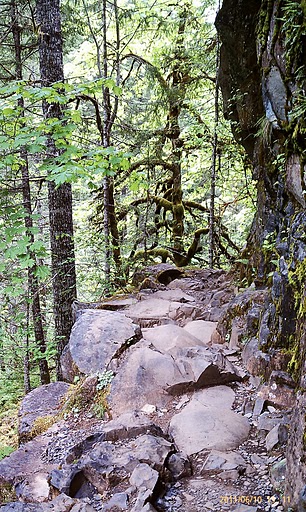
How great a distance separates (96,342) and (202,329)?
2.01 m

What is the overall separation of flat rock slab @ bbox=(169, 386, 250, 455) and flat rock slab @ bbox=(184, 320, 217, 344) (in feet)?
6.38

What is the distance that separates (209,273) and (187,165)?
397 cm

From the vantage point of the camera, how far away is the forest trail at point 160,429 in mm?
2982

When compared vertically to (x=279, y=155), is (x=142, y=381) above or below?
below

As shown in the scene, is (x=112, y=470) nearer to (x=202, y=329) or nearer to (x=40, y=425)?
(x=40, y=425)

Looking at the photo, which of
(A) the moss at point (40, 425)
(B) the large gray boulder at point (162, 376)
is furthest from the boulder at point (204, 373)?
(A) the moss at point (40, 425)

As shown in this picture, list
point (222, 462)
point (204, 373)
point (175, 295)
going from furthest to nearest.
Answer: point (175, 295) < point (204, 373) < point (222, 462)

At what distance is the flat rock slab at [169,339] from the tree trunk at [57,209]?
2205mm

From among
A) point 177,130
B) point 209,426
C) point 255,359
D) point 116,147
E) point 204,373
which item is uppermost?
point 177,130

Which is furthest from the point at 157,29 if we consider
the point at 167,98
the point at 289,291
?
the point at 289,291

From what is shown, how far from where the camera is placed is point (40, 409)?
5.15 m

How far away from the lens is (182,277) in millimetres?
10609

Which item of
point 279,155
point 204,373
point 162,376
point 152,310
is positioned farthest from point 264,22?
point 152,310

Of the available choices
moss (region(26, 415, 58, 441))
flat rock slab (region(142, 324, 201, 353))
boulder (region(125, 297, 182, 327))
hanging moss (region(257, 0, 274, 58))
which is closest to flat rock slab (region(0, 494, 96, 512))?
moss (region(26, 415, 58, 441))
